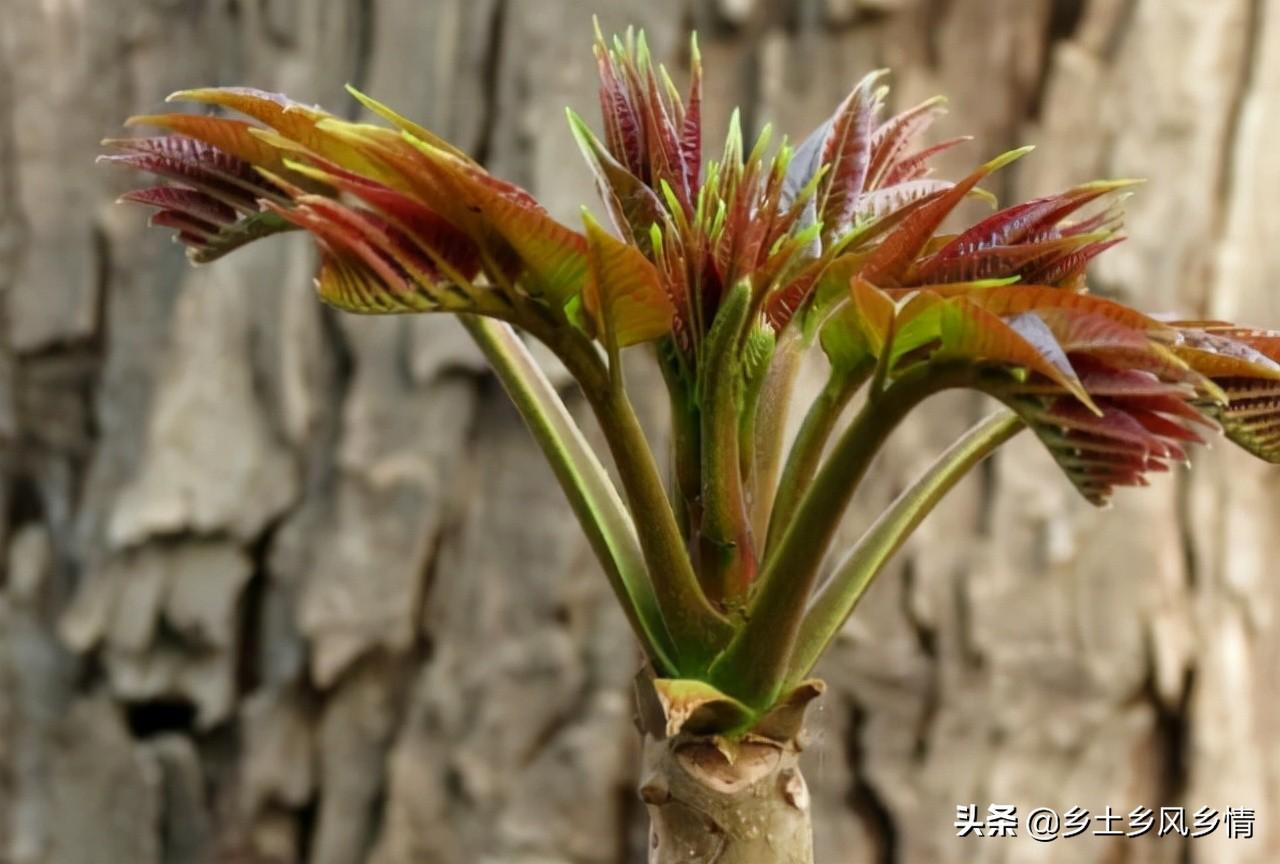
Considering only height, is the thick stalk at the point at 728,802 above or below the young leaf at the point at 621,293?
below

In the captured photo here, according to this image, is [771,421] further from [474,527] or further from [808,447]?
[474,527]

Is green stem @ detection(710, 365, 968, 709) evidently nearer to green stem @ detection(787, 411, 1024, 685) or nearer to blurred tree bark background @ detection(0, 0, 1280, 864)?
green stem @ detection(787, 411, 1024, 685)

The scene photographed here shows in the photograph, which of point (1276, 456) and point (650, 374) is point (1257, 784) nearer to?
point (650, 374)

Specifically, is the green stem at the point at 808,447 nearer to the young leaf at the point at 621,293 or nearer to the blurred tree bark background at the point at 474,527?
the young leaf at the point at 621,293

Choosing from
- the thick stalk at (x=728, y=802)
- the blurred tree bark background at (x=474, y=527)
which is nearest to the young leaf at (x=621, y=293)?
the thick stalk at (x=728, y=802)

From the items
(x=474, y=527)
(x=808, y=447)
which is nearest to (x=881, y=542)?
(x=808, y=447)

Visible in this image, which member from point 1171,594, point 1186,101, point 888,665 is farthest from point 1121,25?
point 888,665
